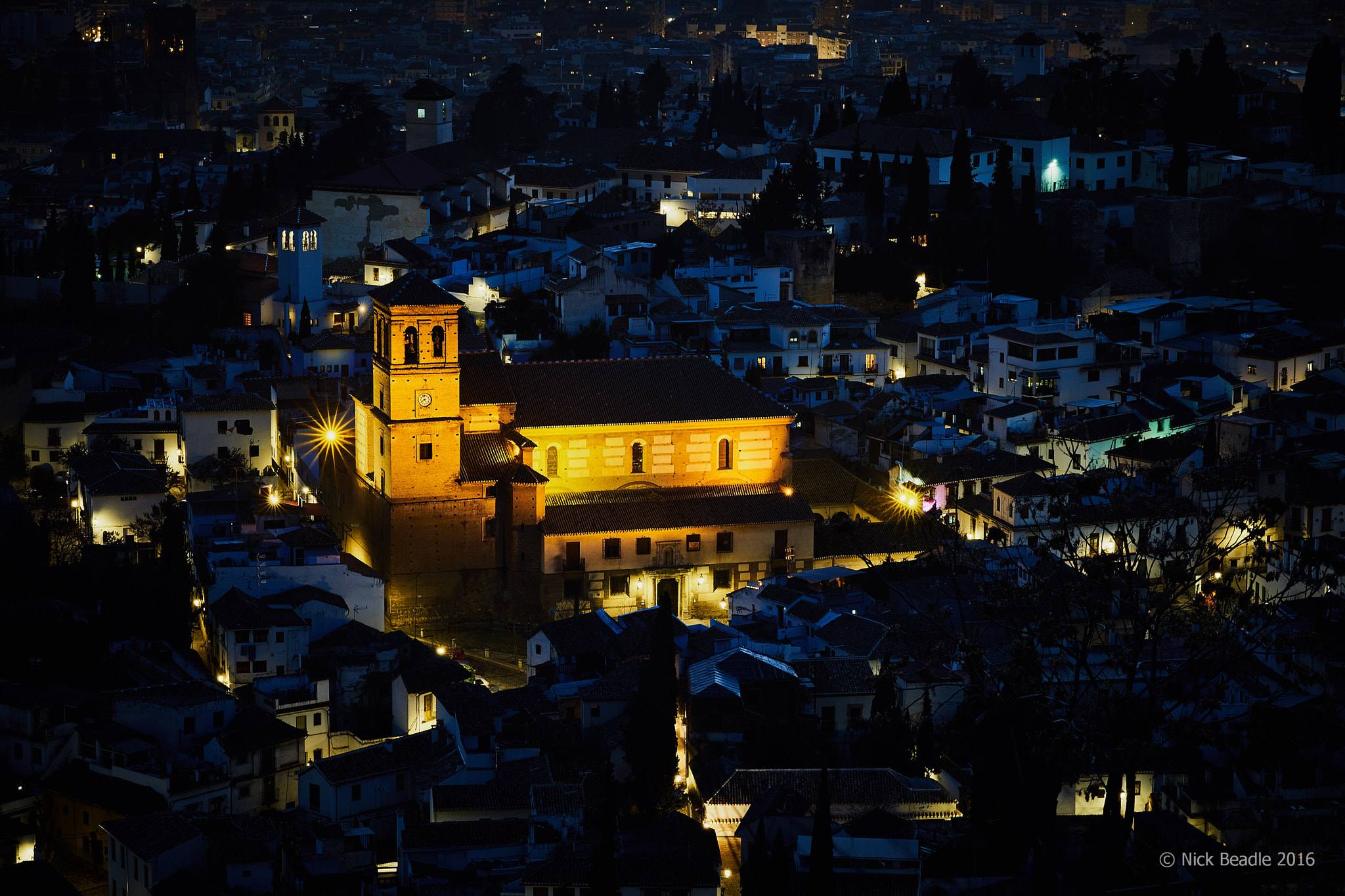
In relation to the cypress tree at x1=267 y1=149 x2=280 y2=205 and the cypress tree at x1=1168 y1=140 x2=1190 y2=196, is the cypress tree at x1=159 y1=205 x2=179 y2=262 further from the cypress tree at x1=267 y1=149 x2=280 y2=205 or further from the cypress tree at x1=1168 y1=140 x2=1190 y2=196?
the cypress tree at x1=1168 y1=140 x2=1190 y2=196

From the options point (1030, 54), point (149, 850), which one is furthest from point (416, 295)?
point (1030, 54)

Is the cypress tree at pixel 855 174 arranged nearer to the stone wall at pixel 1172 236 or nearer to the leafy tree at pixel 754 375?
the stone wall at pixel 1172 236

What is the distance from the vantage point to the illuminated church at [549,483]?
33.6m

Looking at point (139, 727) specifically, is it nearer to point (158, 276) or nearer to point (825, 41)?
point (158, 276)

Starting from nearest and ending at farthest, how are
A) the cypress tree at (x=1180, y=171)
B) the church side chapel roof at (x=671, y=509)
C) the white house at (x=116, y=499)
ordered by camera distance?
the church side chapel roof at (x=671, y=509)
the white house at (x=116, y=499)
the cypress tree at (x=1180, y=171)

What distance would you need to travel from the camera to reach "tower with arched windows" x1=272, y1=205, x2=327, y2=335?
46.6 meters

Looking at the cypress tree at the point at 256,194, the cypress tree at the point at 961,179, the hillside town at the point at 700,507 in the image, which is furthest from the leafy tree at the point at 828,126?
the cypress tree at the point at 256,194

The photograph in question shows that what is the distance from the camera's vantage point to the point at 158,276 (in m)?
49.4

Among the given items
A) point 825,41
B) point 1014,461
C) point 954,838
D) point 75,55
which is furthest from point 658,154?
point 825,41

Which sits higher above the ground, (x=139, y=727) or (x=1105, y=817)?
(x=1105, y=817)

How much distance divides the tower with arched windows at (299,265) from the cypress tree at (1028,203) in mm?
15753

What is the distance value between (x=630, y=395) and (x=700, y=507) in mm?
2217

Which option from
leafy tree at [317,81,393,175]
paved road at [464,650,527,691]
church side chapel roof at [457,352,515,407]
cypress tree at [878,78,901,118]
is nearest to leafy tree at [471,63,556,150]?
leafy tree at [317,81,393,175]

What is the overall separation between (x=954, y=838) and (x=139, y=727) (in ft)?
34.8
